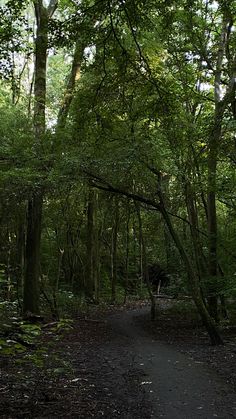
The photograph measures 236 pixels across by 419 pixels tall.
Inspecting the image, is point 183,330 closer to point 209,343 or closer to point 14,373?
point 209,343

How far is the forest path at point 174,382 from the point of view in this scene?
544 cm

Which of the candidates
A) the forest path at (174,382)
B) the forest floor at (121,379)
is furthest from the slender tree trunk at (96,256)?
the forest path at (174,382)

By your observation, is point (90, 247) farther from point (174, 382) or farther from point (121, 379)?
point (174, 382)

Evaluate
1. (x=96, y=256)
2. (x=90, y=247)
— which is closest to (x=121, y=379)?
(x=90, y=247)

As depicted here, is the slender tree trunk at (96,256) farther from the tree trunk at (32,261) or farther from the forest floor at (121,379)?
the forest floor at (121,379)

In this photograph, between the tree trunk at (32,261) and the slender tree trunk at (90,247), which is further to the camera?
the slender tree trunk at (90,247)

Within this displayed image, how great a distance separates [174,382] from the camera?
691cm

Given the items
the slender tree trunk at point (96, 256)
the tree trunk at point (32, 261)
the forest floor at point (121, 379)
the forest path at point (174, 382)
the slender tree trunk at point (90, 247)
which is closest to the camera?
the forest floor at point (121, 379)

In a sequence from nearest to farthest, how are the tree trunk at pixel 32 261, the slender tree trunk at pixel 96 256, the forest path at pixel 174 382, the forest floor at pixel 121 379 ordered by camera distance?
the forest floor at pixel 121 379 < the forest path at pixel 174 382 < the tree trunk at pixel 32 261 < the slender tree trunk at pixel 96 256

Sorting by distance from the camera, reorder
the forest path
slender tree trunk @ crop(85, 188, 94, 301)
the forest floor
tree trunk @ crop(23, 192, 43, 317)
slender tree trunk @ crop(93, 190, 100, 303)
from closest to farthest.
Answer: the forest floor < the forest path < tree trunk @ crop(23, 192, 43, 317) < slender tree trunk @ crop(85, 188, 94, 301) < slender tree trunk @ crop(93, 190, 100, 303)

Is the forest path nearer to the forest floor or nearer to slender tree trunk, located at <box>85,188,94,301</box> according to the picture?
the forest floor

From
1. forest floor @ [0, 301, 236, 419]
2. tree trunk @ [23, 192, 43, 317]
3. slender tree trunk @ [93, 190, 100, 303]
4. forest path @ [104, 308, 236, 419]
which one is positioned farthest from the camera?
slender tree trunk @ [93, 190, 100, 303]

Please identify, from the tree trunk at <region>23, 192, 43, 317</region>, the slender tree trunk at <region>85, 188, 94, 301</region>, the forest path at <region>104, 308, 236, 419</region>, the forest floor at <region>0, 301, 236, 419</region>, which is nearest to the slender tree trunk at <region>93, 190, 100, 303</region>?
the slender tree trunk at <region>85, 188, 94, 301</region>

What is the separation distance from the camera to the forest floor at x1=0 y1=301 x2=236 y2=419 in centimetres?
527
